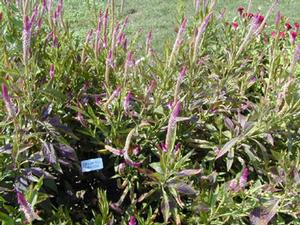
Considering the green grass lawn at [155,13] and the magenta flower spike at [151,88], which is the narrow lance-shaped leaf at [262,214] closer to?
the magenta flower spike at [151,88]

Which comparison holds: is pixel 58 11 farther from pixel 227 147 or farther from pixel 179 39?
pixel 227 147

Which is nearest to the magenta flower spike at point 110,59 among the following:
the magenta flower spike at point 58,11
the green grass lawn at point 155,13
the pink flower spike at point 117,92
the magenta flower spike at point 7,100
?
the pink flower spike at point 117,92

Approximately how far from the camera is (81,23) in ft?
20.6

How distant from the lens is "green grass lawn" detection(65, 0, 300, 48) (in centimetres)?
623

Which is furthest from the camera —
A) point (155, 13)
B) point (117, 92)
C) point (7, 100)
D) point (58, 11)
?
point (155, 13)

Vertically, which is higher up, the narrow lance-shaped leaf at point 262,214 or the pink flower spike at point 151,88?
the pink flower spike at point 151,88

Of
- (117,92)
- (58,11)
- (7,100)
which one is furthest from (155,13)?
(7,100)

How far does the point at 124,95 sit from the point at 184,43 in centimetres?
56

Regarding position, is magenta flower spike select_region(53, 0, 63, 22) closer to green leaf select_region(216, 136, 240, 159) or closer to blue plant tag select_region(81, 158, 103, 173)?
blue plant tag select_region(81, 158, 103, 173)

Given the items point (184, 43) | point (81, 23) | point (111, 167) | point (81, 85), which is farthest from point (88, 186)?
point (81, 23)

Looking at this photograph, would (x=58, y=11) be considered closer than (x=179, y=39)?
No

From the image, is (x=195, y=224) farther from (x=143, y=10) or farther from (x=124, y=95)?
(x=143, y=10)

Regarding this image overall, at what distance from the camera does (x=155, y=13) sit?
6.86 metres

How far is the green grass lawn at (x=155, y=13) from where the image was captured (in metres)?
6.23
